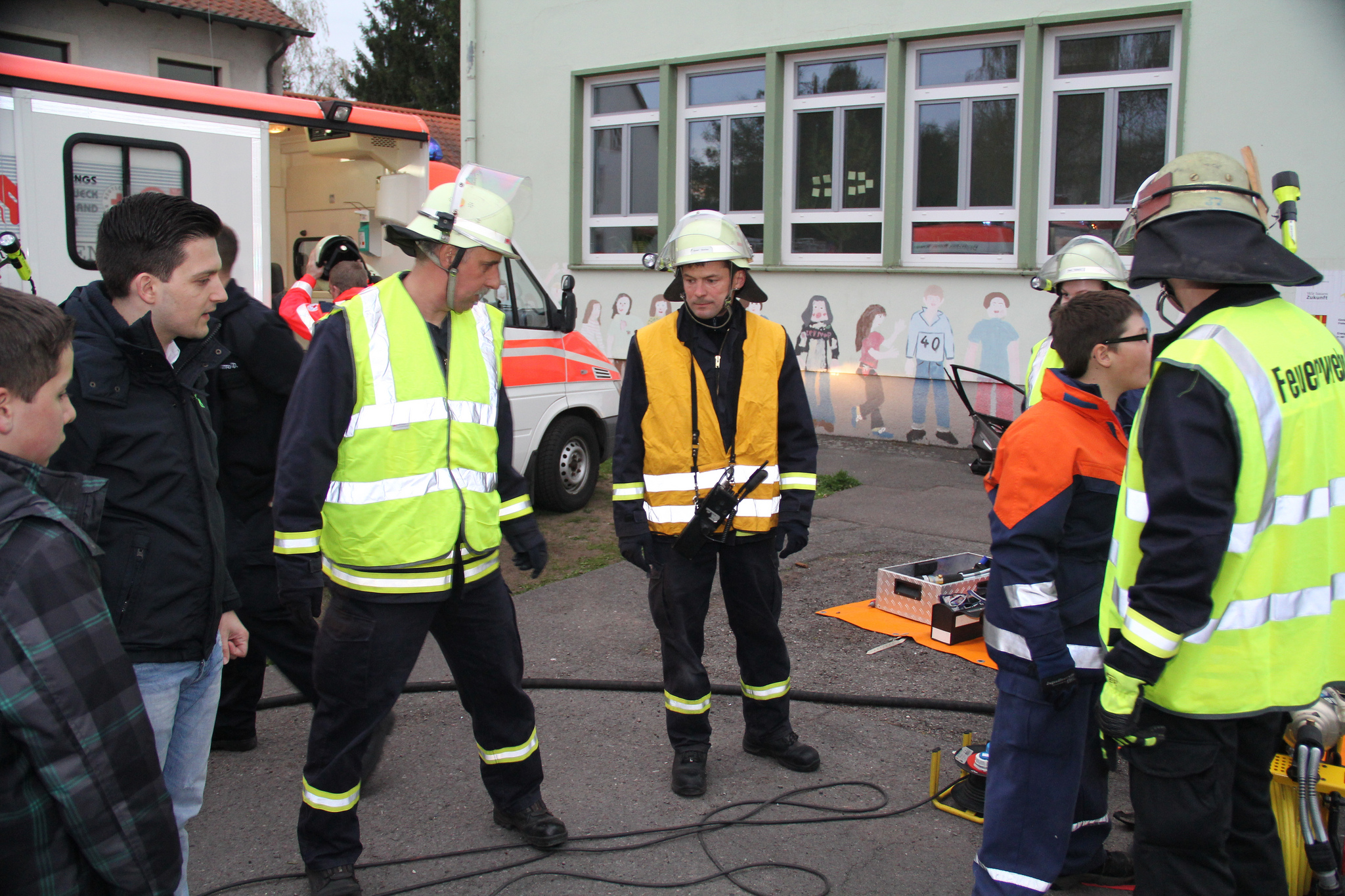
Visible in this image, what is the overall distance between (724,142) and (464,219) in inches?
386

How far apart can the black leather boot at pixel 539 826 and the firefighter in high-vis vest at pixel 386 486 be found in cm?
55

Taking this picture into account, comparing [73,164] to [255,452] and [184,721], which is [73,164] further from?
[184,721]

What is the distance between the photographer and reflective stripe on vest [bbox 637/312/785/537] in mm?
3812

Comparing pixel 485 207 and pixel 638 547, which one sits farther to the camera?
pixel 638 547

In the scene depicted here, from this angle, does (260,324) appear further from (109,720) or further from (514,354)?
(514,354)

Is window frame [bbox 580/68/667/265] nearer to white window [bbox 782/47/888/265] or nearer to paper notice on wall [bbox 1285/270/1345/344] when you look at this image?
white window [bbox 782/47/888/265]

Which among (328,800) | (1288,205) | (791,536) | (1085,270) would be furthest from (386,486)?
(1085,270)

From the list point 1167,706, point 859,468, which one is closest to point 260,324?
point 1167,706

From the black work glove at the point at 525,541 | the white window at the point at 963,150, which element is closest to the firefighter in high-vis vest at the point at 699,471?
the black work glove at the point at 525,541

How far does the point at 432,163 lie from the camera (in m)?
8.45

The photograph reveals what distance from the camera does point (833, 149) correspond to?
1158 centimetres

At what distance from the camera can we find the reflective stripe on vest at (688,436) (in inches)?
150

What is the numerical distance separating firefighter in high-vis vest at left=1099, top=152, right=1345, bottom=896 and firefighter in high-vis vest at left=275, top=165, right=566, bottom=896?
1.86 metres

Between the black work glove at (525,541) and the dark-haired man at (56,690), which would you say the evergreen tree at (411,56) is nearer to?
the black work glove at (525,541)
